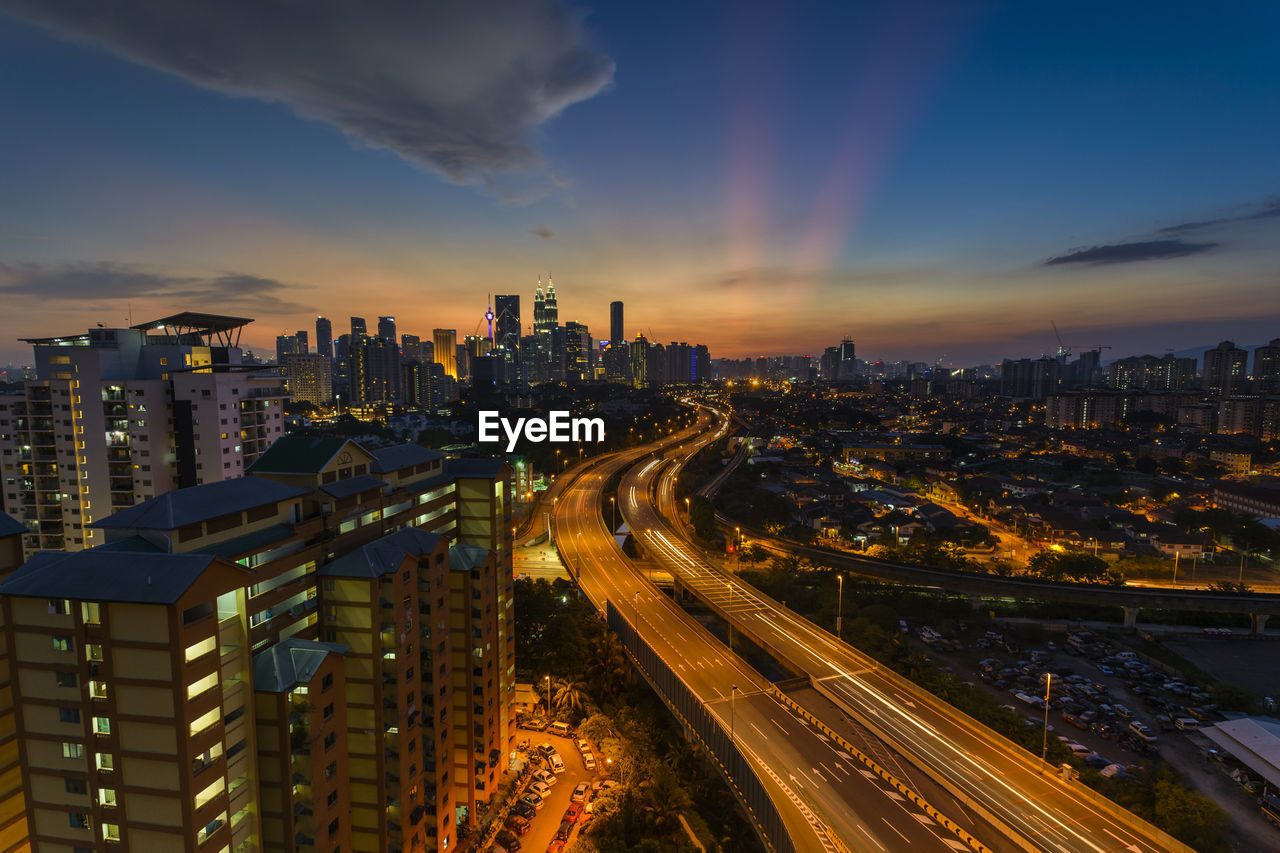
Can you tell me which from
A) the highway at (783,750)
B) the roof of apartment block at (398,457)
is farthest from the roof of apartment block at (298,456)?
the highway at (783,750)

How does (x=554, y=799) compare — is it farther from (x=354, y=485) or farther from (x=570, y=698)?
(x=354, y=485)

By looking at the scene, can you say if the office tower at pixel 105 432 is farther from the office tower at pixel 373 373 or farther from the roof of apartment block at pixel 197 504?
the office tower at pixel 373 373

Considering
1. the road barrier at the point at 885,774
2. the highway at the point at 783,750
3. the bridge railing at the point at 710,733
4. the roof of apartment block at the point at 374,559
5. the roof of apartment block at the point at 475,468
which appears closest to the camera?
the roof of apartment block at the point at 374,559

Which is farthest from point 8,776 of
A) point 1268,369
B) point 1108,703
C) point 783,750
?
point 1268,369

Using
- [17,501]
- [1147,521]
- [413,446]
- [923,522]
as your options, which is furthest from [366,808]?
[1147,521]

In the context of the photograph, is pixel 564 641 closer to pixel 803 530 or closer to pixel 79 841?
pixel 79 841

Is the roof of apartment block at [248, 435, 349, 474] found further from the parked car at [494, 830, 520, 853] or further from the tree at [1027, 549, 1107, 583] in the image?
the tree at [1027, 549, 1107, 583]
